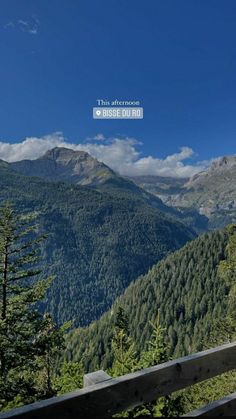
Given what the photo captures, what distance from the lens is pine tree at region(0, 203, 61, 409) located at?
16250 millimetres

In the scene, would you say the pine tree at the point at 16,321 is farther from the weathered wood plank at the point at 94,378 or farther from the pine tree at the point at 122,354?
the weathered wood plank at the point at 94,378

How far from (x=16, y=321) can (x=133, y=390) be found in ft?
45.0

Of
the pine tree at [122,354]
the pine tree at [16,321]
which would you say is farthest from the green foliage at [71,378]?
the pine tree at [16,321]

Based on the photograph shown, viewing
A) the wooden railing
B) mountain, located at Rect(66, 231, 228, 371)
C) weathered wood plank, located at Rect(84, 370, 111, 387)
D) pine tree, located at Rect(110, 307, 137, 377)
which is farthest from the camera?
mountain, located at Rect(66, 231, 228, 371)

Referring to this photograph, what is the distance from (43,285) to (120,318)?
105 feet

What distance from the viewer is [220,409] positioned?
4.45 metres

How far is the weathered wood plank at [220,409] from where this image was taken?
4.24m

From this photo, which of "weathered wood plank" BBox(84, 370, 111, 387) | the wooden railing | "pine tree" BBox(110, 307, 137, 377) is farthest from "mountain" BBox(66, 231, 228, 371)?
"weathered wood plank" BBox(84, 370, 111, 387)

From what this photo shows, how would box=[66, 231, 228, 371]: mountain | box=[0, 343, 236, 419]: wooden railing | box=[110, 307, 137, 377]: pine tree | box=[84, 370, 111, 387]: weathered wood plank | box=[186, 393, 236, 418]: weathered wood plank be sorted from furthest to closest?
1. box=[66, 231, 228, 371]: mountain
2. box=[110, 307, 137, 377]: pine tree
3. box=[186, 393, 236, 418]: weathered wood plank
4. box=[84, 370, 111, 387]: weathered wood plank
5. box=[0, 343, 236, 419]: wooden railing

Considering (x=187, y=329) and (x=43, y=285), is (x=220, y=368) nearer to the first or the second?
(x=43, y=285)

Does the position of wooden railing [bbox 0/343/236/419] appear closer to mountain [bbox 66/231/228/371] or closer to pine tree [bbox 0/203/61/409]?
pine tree [bbox 0/203/61/409]

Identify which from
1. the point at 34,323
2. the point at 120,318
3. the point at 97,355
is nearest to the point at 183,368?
the point at 34,323

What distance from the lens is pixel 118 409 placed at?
405 cm

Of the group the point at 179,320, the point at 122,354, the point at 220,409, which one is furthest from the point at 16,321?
the point at 179,320
